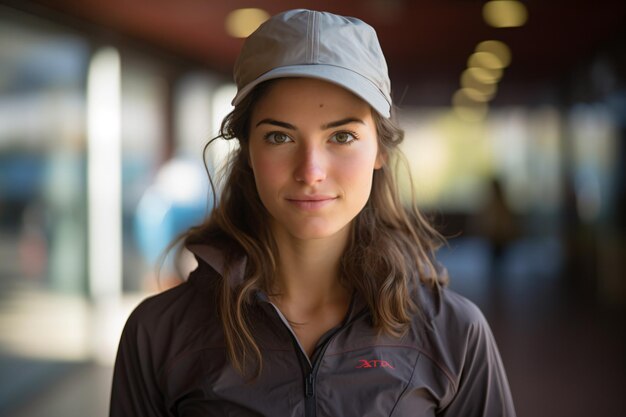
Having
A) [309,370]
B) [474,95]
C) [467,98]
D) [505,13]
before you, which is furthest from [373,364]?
[467,98]

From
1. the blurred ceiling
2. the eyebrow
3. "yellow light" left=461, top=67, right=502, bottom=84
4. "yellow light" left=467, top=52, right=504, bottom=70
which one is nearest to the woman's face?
the eyebrow

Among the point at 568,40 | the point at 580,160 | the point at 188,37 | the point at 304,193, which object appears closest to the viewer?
the point at 304,193

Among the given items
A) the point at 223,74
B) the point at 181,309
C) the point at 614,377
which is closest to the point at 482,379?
the point at 181,309

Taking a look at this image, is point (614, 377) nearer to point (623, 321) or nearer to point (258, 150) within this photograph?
point (623, 321)

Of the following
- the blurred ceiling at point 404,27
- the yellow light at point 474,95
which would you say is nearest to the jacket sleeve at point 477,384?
the blurred ceiling at point 404,27

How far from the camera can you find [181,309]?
148 centimetres

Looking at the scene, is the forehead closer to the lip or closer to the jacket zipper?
the lip

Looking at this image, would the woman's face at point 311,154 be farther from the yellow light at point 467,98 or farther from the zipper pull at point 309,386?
the yellow light at point 467,98

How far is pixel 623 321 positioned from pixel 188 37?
566 cm

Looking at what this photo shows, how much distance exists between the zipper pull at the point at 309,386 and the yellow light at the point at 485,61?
854 centimetres

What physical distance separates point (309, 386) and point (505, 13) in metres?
6.10

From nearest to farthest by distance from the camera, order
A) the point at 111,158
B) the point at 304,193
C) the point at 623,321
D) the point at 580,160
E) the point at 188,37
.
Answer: the point at 304,193
the point at 111,158
the point at 623,321
the point at 188,37
the point at 580,160

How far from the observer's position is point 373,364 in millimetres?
1406

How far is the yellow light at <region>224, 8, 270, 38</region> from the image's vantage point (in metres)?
6.63
